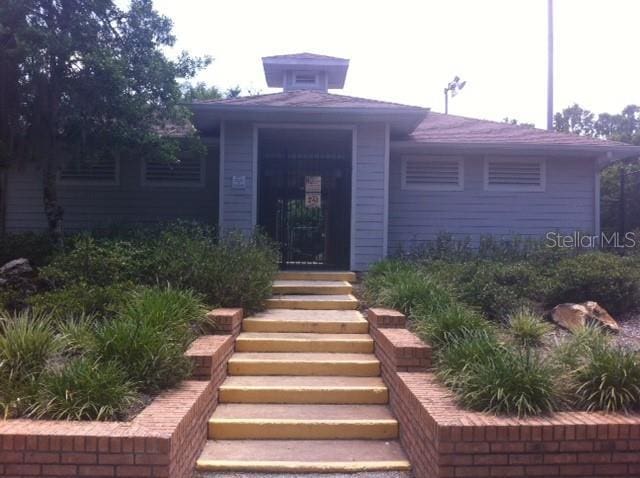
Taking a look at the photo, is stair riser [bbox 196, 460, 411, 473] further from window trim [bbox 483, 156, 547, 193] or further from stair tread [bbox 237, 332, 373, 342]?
window trim [bbox 483, 156, 547, 193]

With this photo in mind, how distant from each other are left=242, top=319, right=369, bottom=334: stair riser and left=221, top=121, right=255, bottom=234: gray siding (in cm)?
387

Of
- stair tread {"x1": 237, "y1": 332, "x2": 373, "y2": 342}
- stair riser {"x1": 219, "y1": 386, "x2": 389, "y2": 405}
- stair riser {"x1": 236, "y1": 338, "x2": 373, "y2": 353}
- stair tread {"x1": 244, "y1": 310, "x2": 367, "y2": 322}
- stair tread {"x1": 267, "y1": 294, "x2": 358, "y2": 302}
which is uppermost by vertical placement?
stair tread {"x1": 267, "y1": 294, "x2": 358, "y2": 302}

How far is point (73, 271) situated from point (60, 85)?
3.47m

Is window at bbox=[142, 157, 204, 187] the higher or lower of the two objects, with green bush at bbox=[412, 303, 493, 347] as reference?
higher

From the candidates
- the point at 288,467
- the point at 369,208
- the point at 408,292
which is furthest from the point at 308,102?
the point at 288,467

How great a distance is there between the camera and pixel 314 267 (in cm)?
1184

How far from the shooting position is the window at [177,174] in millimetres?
13266

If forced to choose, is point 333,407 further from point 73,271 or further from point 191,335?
point 73,271

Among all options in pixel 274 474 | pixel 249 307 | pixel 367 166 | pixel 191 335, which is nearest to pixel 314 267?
pixel 367 166

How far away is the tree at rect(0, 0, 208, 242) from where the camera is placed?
375 inches

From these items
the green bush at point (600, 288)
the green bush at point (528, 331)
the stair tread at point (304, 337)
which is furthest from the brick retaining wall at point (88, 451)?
the green bush at point (600, 288)

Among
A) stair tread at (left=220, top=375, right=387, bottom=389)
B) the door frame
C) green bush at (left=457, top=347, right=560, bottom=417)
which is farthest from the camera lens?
the door frame

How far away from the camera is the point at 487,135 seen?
13500mm

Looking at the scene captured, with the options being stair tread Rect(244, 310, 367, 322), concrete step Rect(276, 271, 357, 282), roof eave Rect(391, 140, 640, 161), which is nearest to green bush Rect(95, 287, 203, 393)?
stair tread Rect(244, 310, 367, 322)
